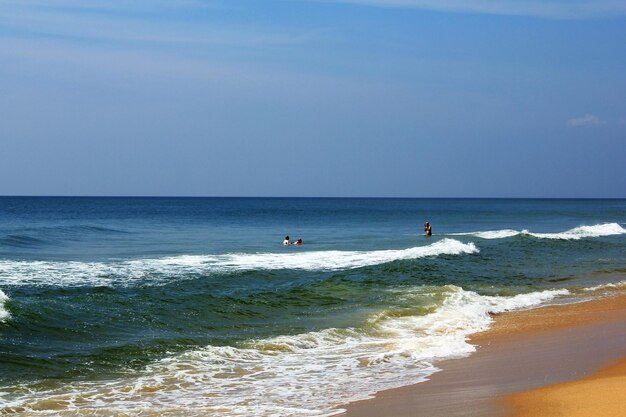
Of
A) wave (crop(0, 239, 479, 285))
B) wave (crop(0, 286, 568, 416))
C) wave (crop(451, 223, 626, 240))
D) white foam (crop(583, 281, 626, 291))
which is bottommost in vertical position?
wave (crop(0, 286, 568, 416))

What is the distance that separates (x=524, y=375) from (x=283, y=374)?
10.9 ft

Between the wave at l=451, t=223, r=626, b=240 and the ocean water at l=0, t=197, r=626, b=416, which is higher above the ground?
the wave at l=451, t=223, r=626, b=240

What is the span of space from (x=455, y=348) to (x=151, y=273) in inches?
498

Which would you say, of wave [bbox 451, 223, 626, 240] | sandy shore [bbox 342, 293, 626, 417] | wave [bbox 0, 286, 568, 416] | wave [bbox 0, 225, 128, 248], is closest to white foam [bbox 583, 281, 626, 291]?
sandy shore [bbox 342, 293, 626, 417]

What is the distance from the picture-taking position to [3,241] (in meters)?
36.1

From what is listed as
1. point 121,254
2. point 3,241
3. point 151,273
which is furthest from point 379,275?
Result: point 3,241

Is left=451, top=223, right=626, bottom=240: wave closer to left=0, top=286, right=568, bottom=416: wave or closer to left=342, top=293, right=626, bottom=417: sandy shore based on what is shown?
left=342, top=293, right=626, bottom=417: sandy shore

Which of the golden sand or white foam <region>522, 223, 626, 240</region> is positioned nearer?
the golden sand

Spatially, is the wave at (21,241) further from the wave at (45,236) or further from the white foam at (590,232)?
the white foam at (590,232)

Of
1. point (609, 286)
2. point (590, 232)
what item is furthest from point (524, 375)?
point (590, 232)

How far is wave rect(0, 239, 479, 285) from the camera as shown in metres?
21.2

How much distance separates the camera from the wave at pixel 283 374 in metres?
8.99

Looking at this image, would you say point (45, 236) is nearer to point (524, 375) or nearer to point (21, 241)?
point (21, 241)

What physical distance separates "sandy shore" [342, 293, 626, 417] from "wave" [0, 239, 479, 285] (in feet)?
36.7
